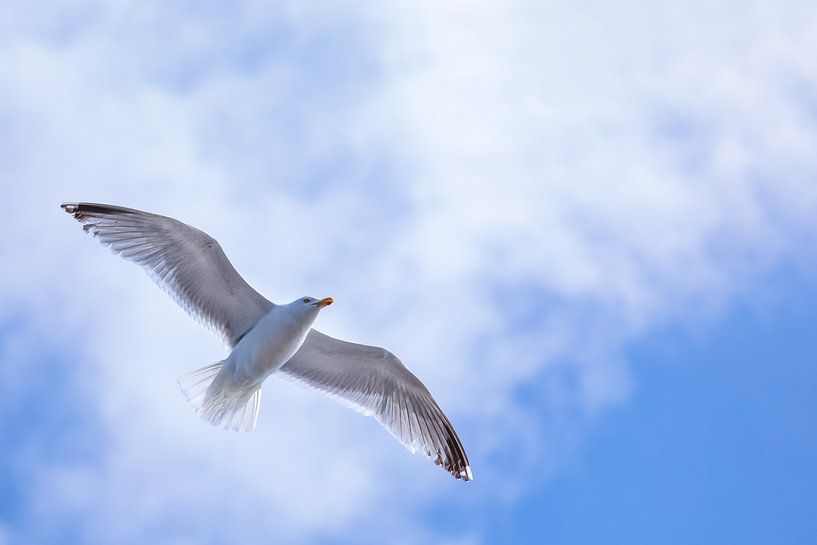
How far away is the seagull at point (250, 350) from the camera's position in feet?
28.8

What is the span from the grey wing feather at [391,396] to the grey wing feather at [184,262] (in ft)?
2.21

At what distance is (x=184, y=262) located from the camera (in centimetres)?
898

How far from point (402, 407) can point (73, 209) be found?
312 cm

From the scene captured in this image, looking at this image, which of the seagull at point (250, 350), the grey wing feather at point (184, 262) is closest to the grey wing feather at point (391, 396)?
the seagull at point (250, 350)

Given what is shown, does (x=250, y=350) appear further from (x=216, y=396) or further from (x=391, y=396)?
(x=391, y=396)

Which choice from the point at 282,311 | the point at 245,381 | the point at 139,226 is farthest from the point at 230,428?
the point at 139,226

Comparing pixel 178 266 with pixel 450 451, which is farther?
pixel 450 451

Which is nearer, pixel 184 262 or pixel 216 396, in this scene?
pixel 216 396

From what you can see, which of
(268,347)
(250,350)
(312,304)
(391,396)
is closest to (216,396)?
(250,350)

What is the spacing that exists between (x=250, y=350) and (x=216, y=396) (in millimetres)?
471

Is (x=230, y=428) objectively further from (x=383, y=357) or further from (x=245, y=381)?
(x=383, y=357)

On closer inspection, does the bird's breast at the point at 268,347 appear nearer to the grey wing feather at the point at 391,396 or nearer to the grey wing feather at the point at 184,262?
the grey wing feather at the point at 184,262

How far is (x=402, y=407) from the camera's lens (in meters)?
9.65

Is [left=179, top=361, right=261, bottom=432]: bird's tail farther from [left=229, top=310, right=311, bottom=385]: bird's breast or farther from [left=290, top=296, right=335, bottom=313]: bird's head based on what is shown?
[left=290, top=296, right=335, bottom=313]: bird's head
